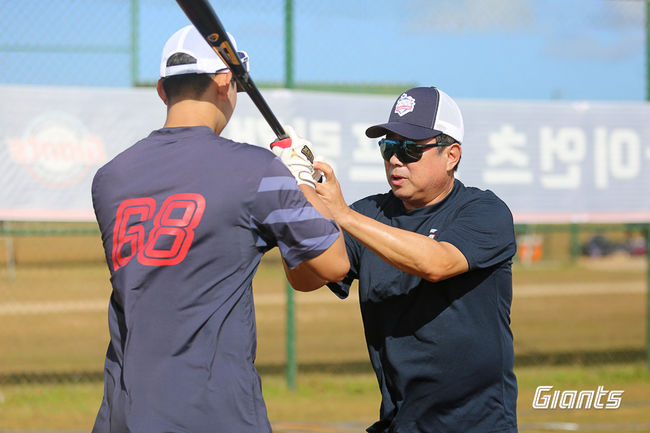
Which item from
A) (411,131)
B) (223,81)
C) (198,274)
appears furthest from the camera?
(411,131)

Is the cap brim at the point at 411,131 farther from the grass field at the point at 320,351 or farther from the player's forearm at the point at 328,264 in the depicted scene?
the grass field at the point at 320,351

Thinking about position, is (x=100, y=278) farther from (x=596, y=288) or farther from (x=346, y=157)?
(x=346, y=157)

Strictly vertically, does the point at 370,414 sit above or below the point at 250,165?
below

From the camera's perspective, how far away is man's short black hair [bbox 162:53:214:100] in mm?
2279

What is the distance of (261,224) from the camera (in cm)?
213

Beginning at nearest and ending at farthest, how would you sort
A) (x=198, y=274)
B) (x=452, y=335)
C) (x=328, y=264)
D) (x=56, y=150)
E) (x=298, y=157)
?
1. (x=198, y=274)
2. (x=328, y=264)
3. (x=298, y=157)
4. (x=452, y=335)
5. (x=56, y=150)

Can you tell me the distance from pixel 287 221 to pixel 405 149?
1.06 metres

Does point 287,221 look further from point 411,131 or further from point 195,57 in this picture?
point 411,131

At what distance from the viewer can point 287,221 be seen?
6.97 ft

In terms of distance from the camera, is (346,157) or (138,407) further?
(346,157)

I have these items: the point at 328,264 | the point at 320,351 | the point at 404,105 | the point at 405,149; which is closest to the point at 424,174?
the point at 405,149

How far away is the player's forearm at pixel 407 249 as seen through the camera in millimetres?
2672

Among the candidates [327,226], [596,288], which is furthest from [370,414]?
[596,288]

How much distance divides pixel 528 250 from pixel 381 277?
3189 centimetres
